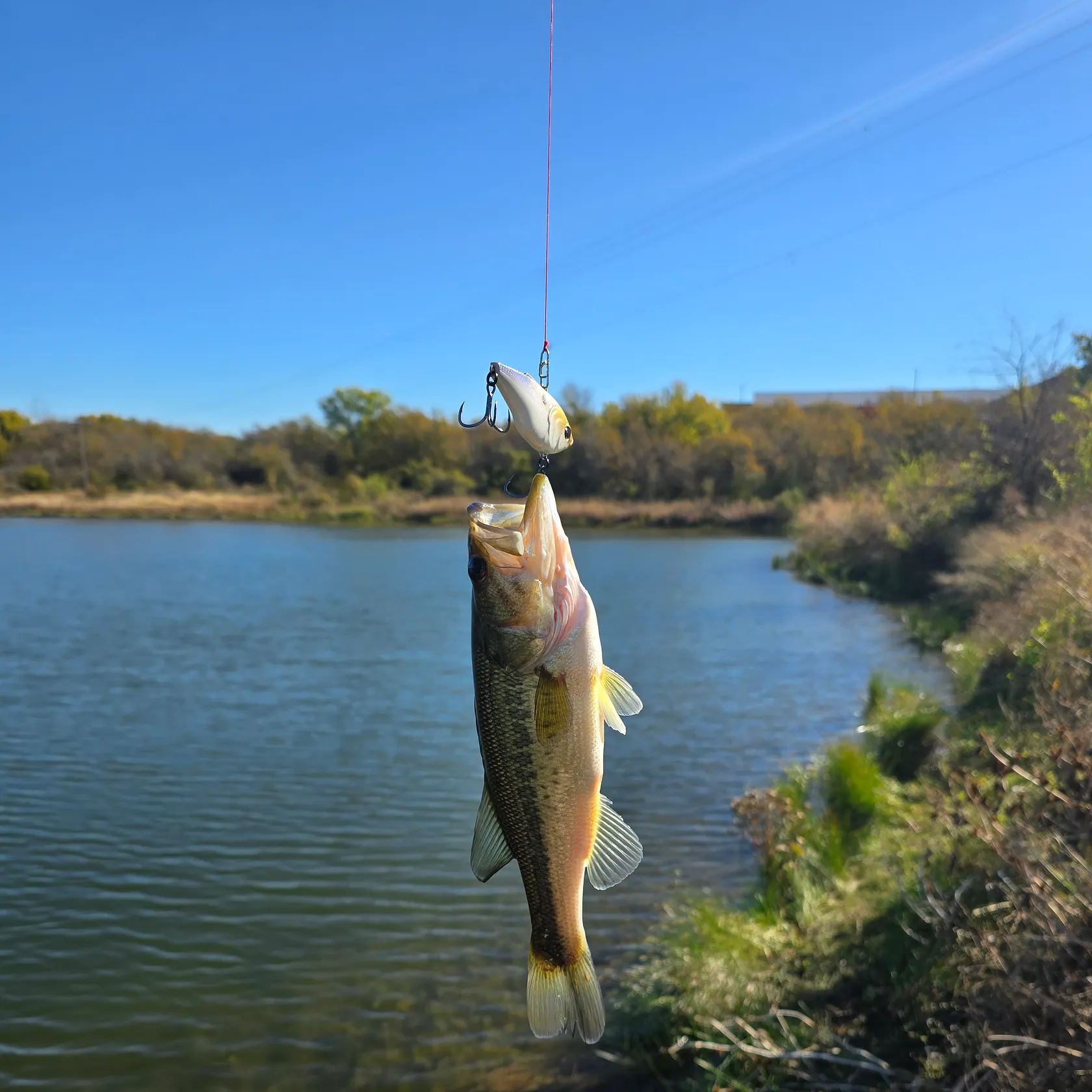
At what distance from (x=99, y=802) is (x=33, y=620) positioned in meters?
14.6

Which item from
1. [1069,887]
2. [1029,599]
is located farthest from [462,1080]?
[1029,599]

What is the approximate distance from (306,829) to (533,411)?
10.0 metres

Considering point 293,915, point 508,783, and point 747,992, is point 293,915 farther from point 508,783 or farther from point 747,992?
point 508,783

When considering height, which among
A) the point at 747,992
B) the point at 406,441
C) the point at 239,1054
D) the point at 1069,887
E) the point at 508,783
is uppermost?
the point at 406,441

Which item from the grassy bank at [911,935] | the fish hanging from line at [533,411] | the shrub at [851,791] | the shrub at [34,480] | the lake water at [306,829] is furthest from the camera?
→ the shrub at [34,480]

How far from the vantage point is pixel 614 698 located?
2.75 m

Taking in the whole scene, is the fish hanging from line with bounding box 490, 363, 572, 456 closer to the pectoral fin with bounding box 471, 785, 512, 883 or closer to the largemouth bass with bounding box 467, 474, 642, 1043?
the largemouth bass with bounding box 467, 474, 642, 1043

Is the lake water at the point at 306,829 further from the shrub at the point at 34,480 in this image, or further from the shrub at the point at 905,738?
the shrub at the point at 34,480

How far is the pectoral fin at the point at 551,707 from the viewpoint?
2.53m

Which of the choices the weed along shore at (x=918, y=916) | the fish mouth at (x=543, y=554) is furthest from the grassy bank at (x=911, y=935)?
the fish mouth at (x=543, y=554)

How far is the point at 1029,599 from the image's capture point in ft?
44.2

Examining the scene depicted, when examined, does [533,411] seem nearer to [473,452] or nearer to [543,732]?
[543,732]

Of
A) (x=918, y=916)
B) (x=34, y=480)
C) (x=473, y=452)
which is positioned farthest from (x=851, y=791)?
(x=34, y=480)

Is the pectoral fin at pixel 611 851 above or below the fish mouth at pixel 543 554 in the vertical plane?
below
